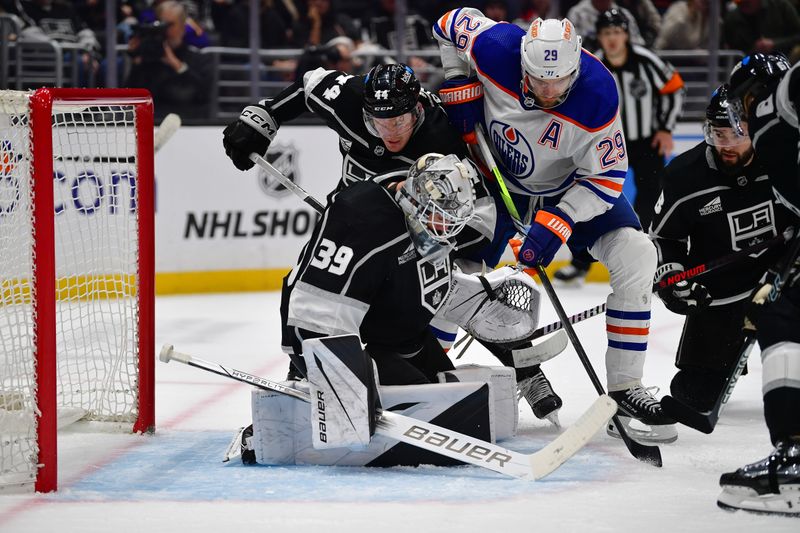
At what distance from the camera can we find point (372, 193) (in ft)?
8.75

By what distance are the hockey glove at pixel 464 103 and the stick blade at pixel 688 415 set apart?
2.97 feet

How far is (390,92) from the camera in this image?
9.52ft

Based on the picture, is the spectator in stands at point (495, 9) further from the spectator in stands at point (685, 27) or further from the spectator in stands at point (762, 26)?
the spectator in stands at point (762, 26)

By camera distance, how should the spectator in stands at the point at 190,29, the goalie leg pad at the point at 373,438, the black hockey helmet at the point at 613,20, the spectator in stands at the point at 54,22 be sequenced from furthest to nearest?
the spectator in stands at the point at 190,29, the spectator in stands at the point at 54,22, the black hockey helmet at the point at 613,20, the goalie leg pad at the point at 373,438

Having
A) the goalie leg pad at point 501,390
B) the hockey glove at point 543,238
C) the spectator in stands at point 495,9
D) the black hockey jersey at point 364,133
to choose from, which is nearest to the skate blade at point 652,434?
the goalie leg pad at point 501,390

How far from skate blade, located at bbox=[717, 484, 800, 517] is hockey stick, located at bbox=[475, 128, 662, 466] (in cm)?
45

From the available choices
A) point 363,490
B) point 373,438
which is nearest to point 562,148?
point 373,438

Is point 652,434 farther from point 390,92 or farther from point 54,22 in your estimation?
point 54,22

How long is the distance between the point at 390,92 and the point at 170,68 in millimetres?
3363

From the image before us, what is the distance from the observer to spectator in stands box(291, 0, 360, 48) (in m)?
6.60

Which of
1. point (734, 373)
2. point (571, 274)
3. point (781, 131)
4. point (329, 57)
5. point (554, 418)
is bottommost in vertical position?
point (571, 274)

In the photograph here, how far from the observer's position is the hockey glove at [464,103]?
3.17m

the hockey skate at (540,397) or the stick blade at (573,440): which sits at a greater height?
the stick blade at (573,440)

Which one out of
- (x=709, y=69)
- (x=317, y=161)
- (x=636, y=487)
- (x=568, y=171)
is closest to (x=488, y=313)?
(x=568, y=171)
